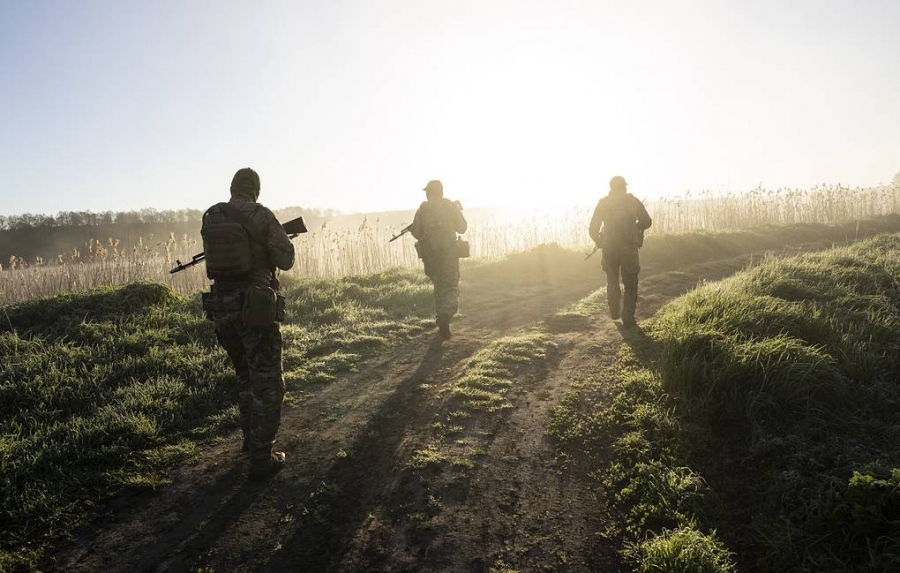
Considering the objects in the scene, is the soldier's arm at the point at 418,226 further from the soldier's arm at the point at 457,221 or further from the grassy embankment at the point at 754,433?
the grassy embankment at the point at 754,433

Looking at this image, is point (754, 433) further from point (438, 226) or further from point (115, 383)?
point (115, 383)

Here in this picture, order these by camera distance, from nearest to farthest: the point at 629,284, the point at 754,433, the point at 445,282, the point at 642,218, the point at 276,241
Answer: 1. the point at 754,433
2. the point at 276,241
3. the point at 629,284
4. the point at 642,218
5. the point at 445,282

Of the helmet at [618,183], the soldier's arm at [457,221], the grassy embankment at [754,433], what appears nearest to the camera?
the grassy embankment at [754,433]

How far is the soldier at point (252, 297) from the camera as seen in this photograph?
3.84 metres

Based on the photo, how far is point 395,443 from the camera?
4.26 meters

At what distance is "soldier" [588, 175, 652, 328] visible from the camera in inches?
286

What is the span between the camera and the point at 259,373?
13.0ft

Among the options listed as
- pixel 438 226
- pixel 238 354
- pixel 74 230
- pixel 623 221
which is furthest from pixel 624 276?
pixel 74 230

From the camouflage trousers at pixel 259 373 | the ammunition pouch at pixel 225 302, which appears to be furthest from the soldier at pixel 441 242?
the ammunition pouch at pixel 225 302

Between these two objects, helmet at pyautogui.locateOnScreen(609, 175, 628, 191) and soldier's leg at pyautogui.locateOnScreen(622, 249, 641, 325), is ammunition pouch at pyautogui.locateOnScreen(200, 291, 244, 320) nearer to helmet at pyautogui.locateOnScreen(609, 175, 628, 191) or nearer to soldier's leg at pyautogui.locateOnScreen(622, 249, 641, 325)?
soldier's leg at pyautogui.locateOnScreen(622, 249, 641, 325)

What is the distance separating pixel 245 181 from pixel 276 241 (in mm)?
659

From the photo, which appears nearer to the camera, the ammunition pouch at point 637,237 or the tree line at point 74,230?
the ammunition pouch at point 637,237

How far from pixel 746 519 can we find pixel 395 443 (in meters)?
2.84

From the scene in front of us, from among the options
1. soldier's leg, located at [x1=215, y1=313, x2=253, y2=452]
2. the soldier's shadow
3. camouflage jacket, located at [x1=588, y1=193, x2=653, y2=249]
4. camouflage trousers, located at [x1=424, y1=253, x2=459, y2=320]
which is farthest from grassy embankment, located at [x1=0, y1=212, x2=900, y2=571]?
camouflage jacket, located at [x1=588, y1=193, x2=653, y2=249]
